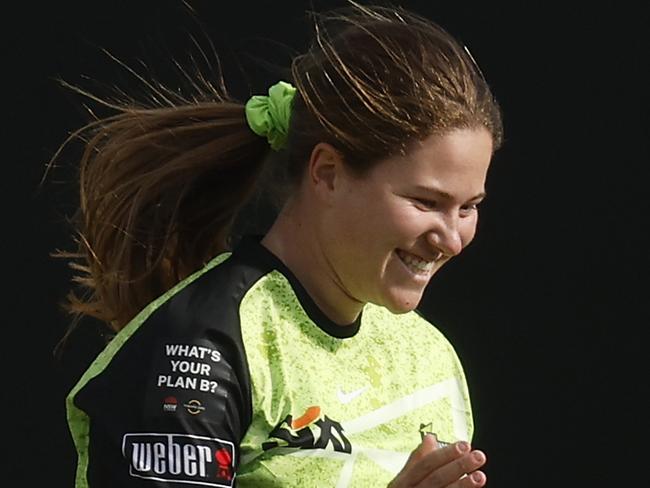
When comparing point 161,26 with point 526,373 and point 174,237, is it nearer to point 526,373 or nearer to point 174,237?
point 174,237

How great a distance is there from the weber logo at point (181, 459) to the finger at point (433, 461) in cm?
25

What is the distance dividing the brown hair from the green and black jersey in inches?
7.4

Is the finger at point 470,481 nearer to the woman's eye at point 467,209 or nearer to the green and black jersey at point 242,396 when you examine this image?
the green and black jersey at point 242,396

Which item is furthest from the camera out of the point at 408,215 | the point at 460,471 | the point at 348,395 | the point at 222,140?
the point at 222,140

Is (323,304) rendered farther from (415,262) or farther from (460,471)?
(460,471)

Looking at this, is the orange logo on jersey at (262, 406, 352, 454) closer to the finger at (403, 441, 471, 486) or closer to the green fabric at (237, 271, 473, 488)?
the green fabric at (237, 271, 473, 488)

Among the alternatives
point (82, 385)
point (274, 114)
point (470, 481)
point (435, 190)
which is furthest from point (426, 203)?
point (82, 385)

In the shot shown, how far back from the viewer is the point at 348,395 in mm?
2748

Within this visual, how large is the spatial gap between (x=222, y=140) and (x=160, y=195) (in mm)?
134

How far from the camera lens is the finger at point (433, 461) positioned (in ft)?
8.33

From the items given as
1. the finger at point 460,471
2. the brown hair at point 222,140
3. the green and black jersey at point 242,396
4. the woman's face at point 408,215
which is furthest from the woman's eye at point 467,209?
the finger at point 460,471

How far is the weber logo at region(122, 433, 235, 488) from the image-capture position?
2566 millimetres

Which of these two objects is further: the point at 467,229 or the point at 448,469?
the point at 467,229

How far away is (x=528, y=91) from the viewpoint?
12.3 ft
